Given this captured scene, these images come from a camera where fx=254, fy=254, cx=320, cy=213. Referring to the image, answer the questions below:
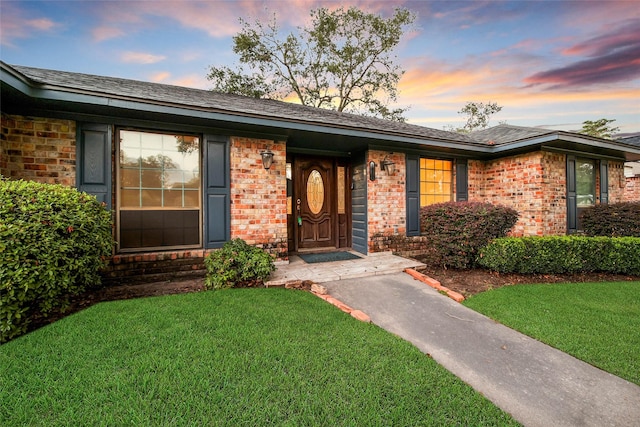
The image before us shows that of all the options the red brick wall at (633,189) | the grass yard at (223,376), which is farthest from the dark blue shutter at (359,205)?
the red brick wall at (633,189)

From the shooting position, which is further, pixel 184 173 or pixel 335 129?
pixel 335 129

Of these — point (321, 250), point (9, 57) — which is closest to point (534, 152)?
point (321, 250)

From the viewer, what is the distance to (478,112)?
18.1m

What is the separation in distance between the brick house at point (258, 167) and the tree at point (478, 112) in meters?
12.0

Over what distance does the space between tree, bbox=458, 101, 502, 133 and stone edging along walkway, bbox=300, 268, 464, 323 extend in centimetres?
1839

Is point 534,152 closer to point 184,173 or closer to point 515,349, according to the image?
point 515,349

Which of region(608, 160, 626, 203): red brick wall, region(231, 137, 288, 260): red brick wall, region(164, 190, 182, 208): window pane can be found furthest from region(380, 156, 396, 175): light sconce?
region(608, 160, 626, 203): red brick wall

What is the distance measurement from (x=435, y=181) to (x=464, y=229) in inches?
101

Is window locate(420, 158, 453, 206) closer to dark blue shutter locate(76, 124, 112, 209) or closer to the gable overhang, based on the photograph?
the gable overhang

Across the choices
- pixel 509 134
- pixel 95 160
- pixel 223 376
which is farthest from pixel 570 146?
pixel 95 160

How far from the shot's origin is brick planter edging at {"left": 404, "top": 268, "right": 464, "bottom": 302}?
3.46 m

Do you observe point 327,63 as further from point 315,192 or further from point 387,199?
point 387,199

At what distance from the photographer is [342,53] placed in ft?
41.4

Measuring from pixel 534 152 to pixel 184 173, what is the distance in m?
7.72
